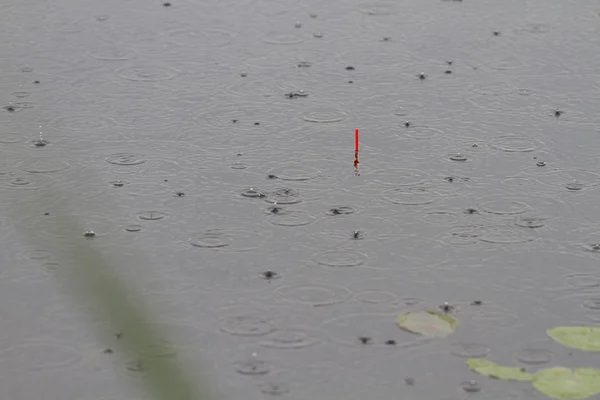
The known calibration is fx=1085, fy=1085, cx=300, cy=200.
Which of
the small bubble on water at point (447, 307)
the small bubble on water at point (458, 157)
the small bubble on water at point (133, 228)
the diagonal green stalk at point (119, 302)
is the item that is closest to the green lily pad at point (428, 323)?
the small bubble on water at point (447, 307)

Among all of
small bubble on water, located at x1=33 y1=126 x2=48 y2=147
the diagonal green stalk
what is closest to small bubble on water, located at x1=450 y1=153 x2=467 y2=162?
small bubble on water, located at x1=33 y1=126 x2=48 y2=147

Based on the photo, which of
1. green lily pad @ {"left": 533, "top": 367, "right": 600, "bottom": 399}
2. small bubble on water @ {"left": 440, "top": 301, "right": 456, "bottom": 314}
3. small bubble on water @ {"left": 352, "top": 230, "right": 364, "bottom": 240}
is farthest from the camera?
small bubble on water @ {"left": 352, "top": 230, "right": 364, "bottom": 240}

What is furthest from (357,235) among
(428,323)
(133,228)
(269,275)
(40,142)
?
(40,142)

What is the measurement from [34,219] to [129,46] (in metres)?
1.41

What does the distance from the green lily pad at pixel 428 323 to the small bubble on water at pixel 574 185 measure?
0.85m

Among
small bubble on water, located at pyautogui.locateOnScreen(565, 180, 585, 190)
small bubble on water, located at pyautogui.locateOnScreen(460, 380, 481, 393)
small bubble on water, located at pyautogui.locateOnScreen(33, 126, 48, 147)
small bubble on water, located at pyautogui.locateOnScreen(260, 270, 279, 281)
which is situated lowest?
small bubble on water, located at pyautogui.locateOnScreen(460, 380, 481, 393)

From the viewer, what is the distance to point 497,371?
223 cm

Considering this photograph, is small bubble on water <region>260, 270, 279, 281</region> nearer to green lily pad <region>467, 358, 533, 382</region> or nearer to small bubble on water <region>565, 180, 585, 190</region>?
green lily pad <region>467, 358, 533, 382</region>

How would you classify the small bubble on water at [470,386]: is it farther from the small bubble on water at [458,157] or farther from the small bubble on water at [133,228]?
the small bubble on water at [458,157]

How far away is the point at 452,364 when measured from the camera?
225 centimetres

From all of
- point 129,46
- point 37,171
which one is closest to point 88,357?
point 37,171

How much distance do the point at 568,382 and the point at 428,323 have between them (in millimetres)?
350

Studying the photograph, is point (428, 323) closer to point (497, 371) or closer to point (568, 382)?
point (497, 371)

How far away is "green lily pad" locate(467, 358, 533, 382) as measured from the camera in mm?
2205
